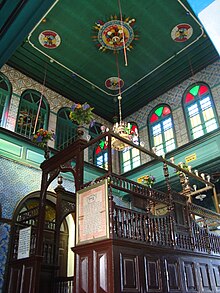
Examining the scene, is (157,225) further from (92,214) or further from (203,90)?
(203,90)

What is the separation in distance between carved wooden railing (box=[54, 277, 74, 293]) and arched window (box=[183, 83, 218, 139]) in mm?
6508

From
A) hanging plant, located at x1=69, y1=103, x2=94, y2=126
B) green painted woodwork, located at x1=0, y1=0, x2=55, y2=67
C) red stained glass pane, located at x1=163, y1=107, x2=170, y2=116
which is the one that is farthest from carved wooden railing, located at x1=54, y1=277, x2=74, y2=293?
red stained glass pane, located at x1=163, y1=107, x2=170, y2=116

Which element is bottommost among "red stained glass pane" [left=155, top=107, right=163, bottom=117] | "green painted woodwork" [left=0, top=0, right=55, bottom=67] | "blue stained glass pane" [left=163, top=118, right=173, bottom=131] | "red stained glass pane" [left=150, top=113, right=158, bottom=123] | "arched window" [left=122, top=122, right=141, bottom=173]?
"green painted woodwork" [left=0, top=0, right=55, bottom=67]

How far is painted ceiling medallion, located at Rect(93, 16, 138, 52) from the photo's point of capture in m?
8.93

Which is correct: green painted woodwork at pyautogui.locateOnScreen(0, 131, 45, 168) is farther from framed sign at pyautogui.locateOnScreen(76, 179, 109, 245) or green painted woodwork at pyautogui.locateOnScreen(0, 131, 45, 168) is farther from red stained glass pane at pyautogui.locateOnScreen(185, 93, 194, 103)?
red stained glass pane at pyautogui.locateOnScreen(185, 93, 194, 103)

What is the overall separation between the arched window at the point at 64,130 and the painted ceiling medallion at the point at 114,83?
1905 mm

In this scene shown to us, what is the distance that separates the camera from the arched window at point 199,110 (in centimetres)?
962

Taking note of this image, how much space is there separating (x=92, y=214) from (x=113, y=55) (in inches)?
283

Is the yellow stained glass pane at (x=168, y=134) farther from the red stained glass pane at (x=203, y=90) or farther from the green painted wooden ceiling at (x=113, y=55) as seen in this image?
the green painted wooden ceiling at (x=113, y=55)

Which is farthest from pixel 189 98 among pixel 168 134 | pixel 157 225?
pixel 157 225

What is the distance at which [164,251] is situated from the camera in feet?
15.2

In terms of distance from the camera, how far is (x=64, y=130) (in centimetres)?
1084

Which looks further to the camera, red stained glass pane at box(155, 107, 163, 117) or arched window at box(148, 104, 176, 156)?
red stained glass pane at box(155, 107, 163, 117)

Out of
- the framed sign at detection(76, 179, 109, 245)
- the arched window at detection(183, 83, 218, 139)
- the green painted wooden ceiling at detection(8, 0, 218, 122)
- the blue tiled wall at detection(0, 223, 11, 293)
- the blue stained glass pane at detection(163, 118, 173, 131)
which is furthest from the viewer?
the blue stained glass pane at detection(163, 118, 173, 131)
